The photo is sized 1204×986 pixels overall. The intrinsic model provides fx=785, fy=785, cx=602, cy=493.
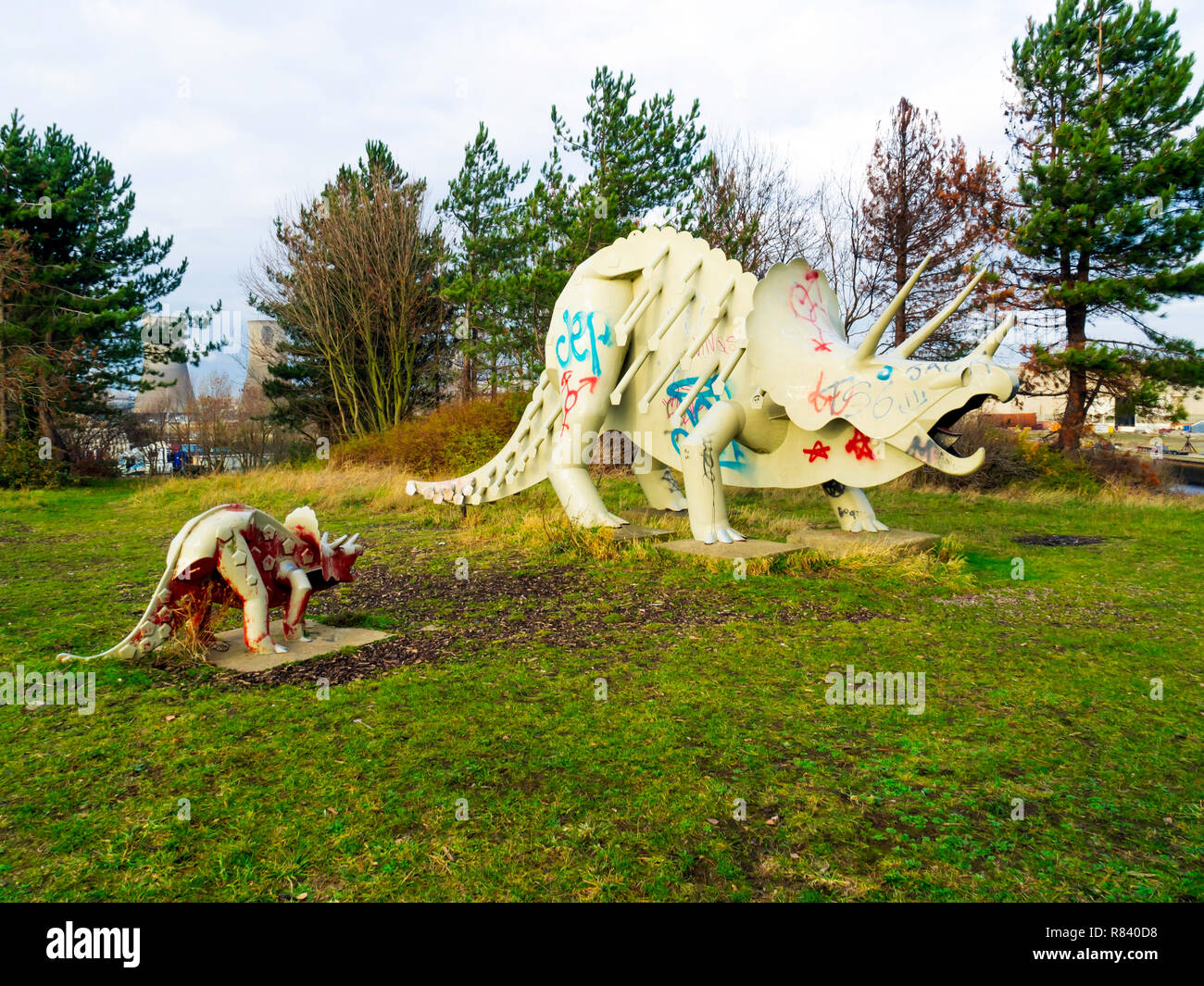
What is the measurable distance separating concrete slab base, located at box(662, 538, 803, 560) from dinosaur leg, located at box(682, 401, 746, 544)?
12 centimetres

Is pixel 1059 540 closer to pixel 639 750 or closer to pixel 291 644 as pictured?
pixel 639 750

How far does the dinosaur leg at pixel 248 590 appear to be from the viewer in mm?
4258

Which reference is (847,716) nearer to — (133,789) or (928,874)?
(928,874)

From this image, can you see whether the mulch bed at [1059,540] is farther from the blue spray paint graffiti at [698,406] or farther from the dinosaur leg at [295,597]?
the dinosaur leg at [295,597]

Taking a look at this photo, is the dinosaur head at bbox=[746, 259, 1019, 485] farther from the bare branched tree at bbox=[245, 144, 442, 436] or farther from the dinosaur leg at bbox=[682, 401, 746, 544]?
the bare branched tree at bbox=[245, 144, 442, 436]

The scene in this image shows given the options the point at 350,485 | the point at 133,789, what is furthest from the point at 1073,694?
the point at 350,485

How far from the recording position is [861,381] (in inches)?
253

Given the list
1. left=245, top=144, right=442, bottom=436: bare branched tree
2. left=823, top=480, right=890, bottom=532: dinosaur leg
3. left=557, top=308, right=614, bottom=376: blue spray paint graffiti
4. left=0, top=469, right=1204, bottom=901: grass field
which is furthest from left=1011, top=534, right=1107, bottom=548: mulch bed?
left=245, top=144, right=442, bottom=436: bare branched tree

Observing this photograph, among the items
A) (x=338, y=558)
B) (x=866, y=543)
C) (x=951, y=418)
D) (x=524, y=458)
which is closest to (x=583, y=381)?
(x=524, y=458)

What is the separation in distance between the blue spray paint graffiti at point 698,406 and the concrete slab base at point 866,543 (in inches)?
39.2

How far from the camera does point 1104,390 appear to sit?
15.1m

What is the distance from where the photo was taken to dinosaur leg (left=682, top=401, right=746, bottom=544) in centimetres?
722

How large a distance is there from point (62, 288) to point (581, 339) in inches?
568

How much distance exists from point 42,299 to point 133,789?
17535 millimetres
